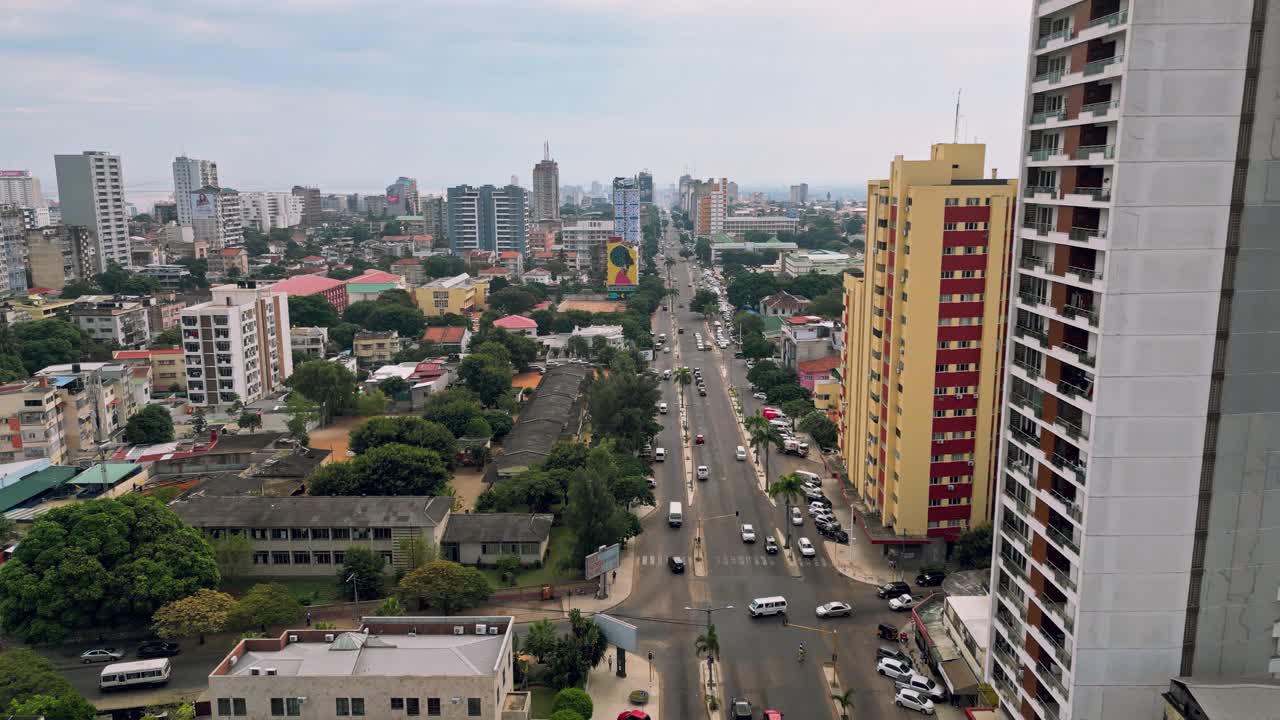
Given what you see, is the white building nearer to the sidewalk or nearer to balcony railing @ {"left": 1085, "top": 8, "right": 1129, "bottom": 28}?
the sidewalk

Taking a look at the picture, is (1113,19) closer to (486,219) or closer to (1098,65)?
(1098,65)

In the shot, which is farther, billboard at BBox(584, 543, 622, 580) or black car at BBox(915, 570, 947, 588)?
black car at BBox(915, 570, 947, 588)

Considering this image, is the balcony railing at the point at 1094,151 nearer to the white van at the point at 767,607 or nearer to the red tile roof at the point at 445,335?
the white van at the point at 767,607

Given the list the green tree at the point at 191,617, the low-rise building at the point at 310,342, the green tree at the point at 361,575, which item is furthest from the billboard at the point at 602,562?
the low-rise building at the point at 310,342

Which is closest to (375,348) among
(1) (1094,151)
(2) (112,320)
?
(2) (112,320)

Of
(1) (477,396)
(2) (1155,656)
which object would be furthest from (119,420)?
(2) (1155,656)

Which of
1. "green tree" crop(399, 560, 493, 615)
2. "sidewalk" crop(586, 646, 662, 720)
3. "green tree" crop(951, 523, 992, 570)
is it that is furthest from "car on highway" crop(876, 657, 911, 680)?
"green tree" crop(399, 560, 493, 615)
